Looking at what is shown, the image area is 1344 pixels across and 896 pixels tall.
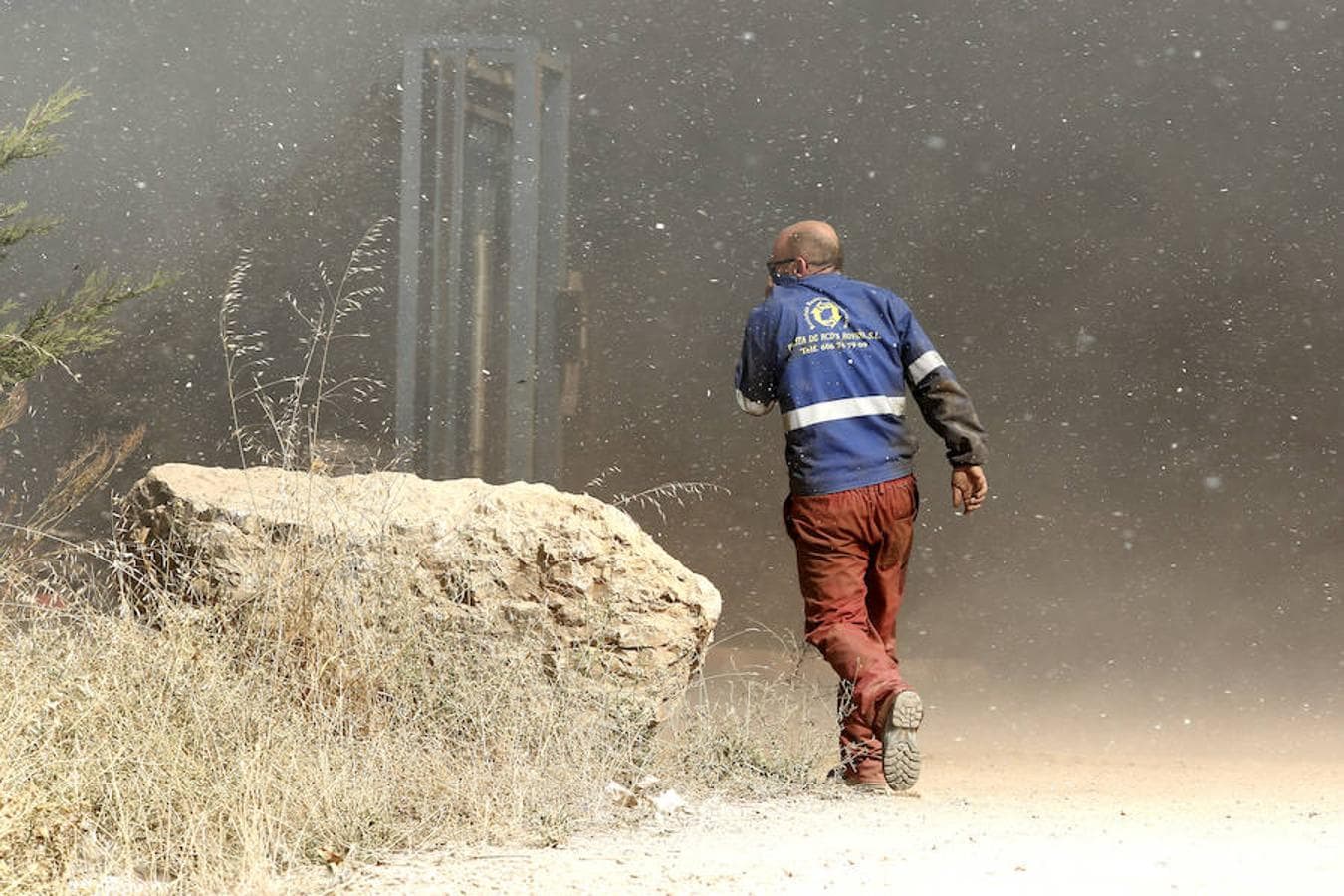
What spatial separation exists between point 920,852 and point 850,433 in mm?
1570

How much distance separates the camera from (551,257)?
28.3ft

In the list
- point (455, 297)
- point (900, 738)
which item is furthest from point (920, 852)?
point (455, 297)

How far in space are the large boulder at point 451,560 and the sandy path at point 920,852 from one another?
0.68 meters

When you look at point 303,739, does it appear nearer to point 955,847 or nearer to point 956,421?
point 955,847

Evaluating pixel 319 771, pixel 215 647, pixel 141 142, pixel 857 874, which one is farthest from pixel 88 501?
pixel 857 874

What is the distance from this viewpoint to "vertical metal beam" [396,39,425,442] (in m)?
8.05

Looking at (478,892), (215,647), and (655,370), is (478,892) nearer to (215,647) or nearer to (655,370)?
(215,647)

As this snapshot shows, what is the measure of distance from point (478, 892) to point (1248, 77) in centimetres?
748

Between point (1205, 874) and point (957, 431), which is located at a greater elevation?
point (957, 431)

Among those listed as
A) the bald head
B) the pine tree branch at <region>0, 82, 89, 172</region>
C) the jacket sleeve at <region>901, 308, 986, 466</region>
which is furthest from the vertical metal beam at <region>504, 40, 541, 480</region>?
the jacket sleeve at <region>901, 308, 986, 466</region>

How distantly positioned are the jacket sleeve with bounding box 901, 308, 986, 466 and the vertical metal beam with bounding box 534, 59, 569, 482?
3.63 meters

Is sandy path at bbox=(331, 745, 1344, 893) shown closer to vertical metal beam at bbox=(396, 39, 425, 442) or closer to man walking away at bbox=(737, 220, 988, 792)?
man walking away at bbox=(737, 220, 988, 792)

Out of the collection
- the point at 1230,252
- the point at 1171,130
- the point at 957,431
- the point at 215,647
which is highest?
the point at 1171,130

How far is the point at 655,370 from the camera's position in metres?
8.82
